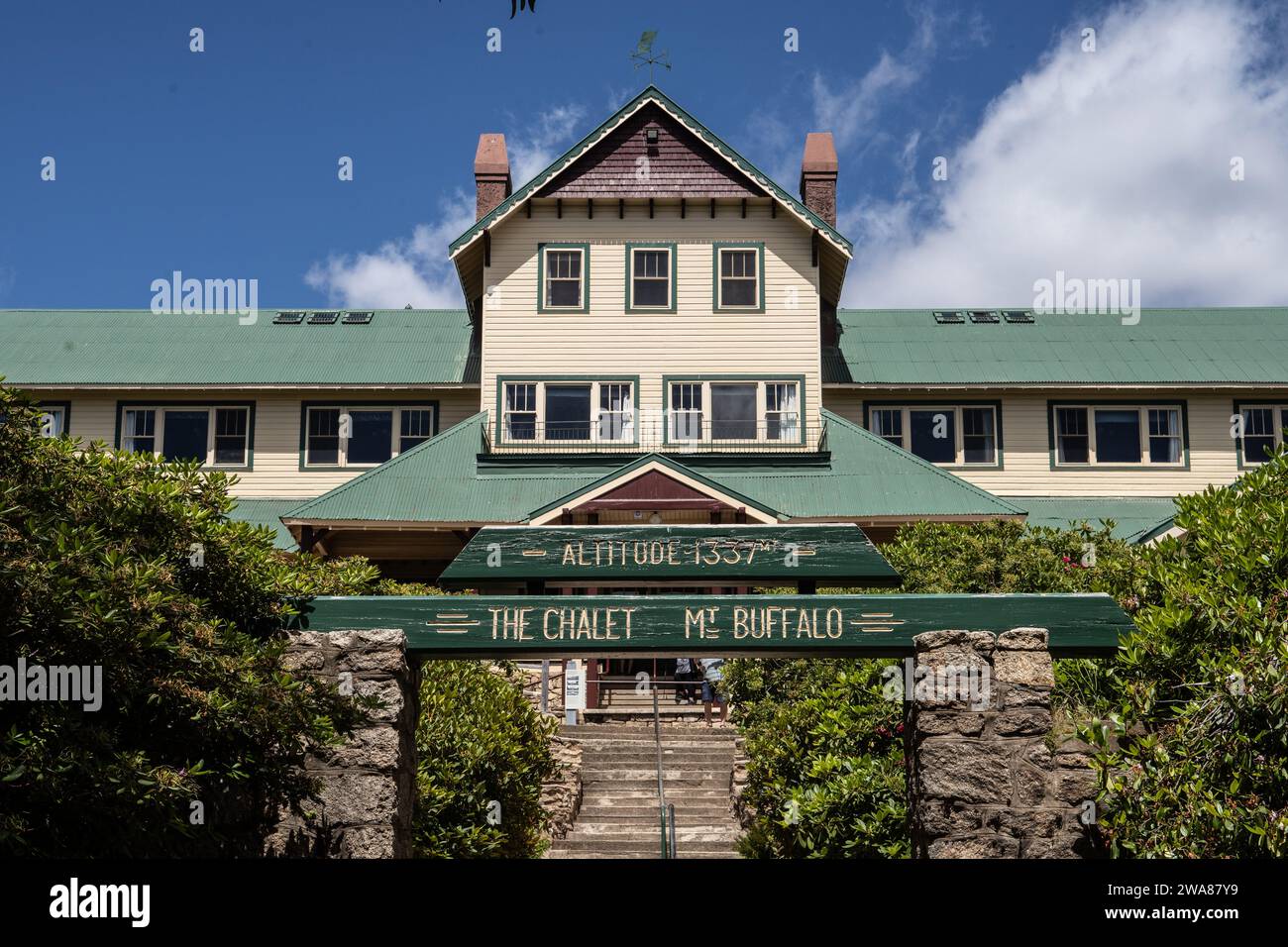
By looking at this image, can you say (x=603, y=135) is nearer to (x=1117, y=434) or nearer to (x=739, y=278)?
(x=739, y=278)

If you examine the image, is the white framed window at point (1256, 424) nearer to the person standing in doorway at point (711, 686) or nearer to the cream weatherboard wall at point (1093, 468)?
the cream weatherboard wall at point (1093, 468)

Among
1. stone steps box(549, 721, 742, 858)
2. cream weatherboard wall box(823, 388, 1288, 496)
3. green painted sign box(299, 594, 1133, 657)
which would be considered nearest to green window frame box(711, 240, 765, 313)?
cream weatherboard wall box(823, 388, 1288, 496)

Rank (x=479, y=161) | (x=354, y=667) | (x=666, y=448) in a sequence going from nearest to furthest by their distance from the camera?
(x=354, y=667) < (x=666, y=448) < (x=479, y=161)

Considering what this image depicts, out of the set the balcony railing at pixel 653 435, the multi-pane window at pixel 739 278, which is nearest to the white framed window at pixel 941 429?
the balcony railing at pixel 653 435

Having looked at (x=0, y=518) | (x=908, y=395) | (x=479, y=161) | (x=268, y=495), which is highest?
(x=479, y=161)

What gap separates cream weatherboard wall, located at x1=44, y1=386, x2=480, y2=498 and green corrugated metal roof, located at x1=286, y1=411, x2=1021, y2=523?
8.11 feet

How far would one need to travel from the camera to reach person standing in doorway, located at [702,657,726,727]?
21.6 metres

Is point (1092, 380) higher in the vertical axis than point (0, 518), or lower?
higher

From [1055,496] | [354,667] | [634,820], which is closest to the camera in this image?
[354,667]

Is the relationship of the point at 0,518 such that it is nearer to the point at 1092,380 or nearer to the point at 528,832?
the point at 528,832

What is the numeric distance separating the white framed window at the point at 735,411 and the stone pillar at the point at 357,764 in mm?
20005

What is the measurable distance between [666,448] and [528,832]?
14497mm

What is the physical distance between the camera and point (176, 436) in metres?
31.2
